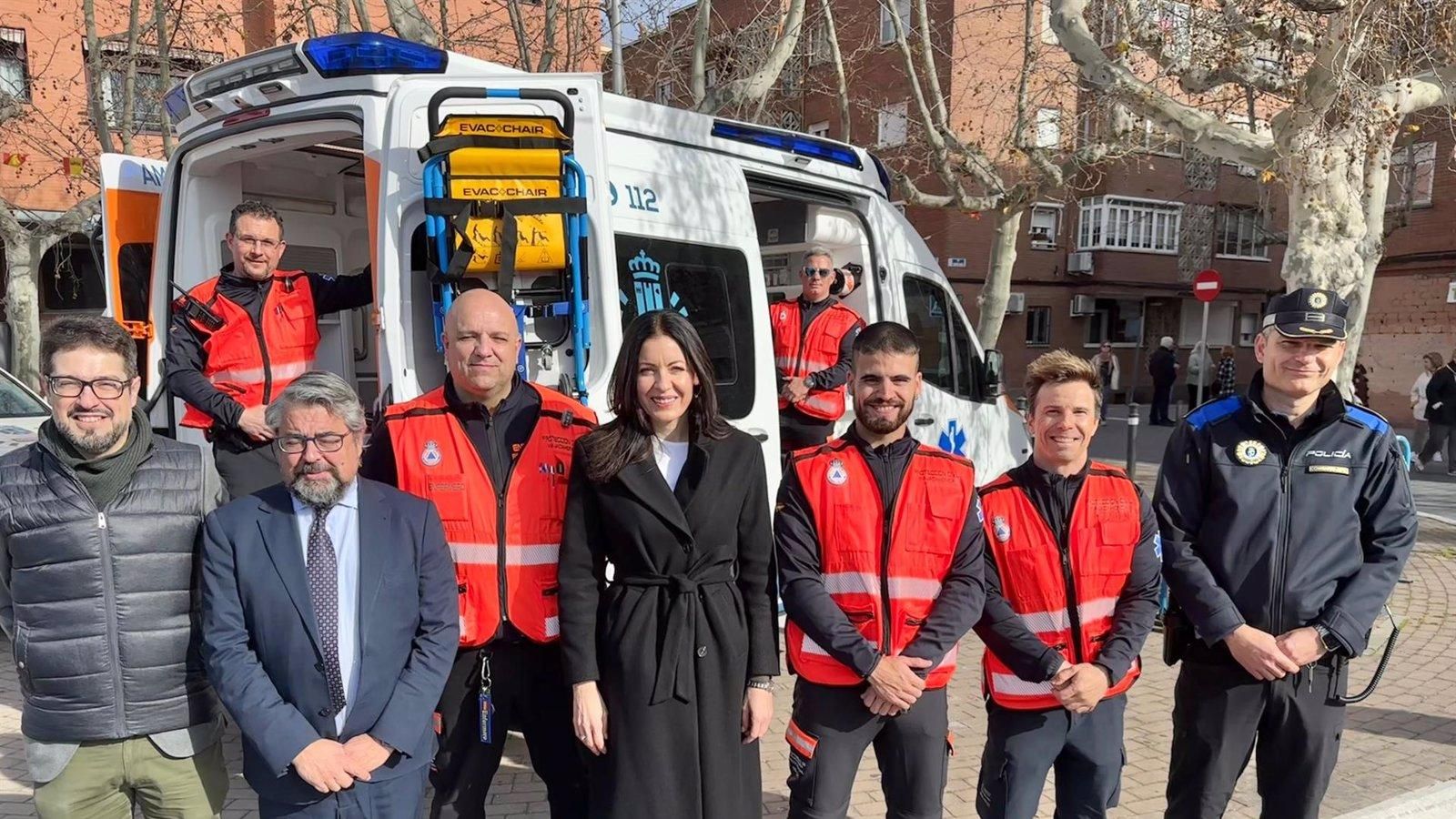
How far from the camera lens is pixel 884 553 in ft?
8.13

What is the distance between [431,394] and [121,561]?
2.75 ft

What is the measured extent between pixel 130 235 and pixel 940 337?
446 centimetres

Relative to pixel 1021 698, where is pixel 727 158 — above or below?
above

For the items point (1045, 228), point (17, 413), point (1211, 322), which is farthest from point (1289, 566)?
point (1211, 322)

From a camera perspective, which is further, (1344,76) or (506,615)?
(1344,76)

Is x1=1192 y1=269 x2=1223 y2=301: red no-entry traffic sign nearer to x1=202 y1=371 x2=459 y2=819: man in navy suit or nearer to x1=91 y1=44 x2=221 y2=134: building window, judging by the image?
x1=91 y1=44 x2=221 y2=134: building window

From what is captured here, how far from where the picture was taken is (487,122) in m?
3.29

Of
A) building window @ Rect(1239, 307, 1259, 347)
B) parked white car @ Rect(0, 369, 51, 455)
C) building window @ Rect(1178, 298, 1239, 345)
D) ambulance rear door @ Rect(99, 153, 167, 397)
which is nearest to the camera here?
ambulance rear door @ Rect(99, 153, 167, 397)

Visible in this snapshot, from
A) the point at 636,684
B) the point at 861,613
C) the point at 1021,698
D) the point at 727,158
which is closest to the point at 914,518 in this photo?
the point at 861,613

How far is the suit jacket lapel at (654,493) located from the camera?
2289mm

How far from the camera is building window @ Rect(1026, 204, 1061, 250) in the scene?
80.1 feet

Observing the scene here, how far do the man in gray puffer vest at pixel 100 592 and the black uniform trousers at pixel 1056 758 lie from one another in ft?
6.87

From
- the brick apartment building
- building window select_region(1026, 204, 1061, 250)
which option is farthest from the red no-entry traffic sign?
building window select_region(1026, 204, 1061, 250)

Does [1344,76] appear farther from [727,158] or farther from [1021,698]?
[1021,698]
